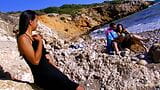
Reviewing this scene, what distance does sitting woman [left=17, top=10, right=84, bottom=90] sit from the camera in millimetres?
5578

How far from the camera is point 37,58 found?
555 centimetres

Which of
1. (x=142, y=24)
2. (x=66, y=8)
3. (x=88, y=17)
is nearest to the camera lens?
(x=142, y=24)

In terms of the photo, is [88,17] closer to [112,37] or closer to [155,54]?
[112,37]

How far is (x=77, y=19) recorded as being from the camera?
42.7 meters

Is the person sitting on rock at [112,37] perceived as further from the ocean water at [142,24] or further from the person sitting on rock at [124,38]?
the ocean water at [142,24]

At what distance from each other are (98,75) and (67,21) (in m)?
30.5

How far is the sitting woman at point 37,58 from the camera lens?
18.3 feet

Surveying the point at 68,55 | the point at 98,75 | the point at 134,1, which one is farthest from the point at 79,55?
the point at 134,1

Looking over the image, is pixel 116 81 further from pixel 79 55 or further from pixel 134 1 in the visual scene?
pixel 134 1

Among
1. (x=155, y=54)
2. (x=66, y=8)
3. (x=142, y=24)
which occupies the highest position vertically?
(x=155, y=54)

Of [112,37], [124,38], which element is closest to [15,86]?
[112,37]

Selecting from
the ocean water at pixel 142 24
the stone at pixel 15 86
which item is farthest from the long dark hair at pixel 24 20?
the ocean water at pixel 142 24

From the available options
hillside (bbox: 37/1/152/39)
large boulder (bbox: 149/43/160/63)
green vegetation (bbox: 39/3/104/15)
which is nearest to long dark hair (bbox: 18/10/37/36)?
large boulder (bbox: 149/43/160/63)

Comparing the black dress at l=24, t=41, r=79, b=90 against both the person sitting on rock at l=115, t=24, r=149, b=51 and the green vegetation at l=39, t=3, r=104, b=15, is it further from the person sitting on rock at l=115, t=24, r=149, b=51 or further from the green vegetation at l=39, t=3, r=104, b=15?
the green vegetation at l=39, t=3, r=104, b=15
